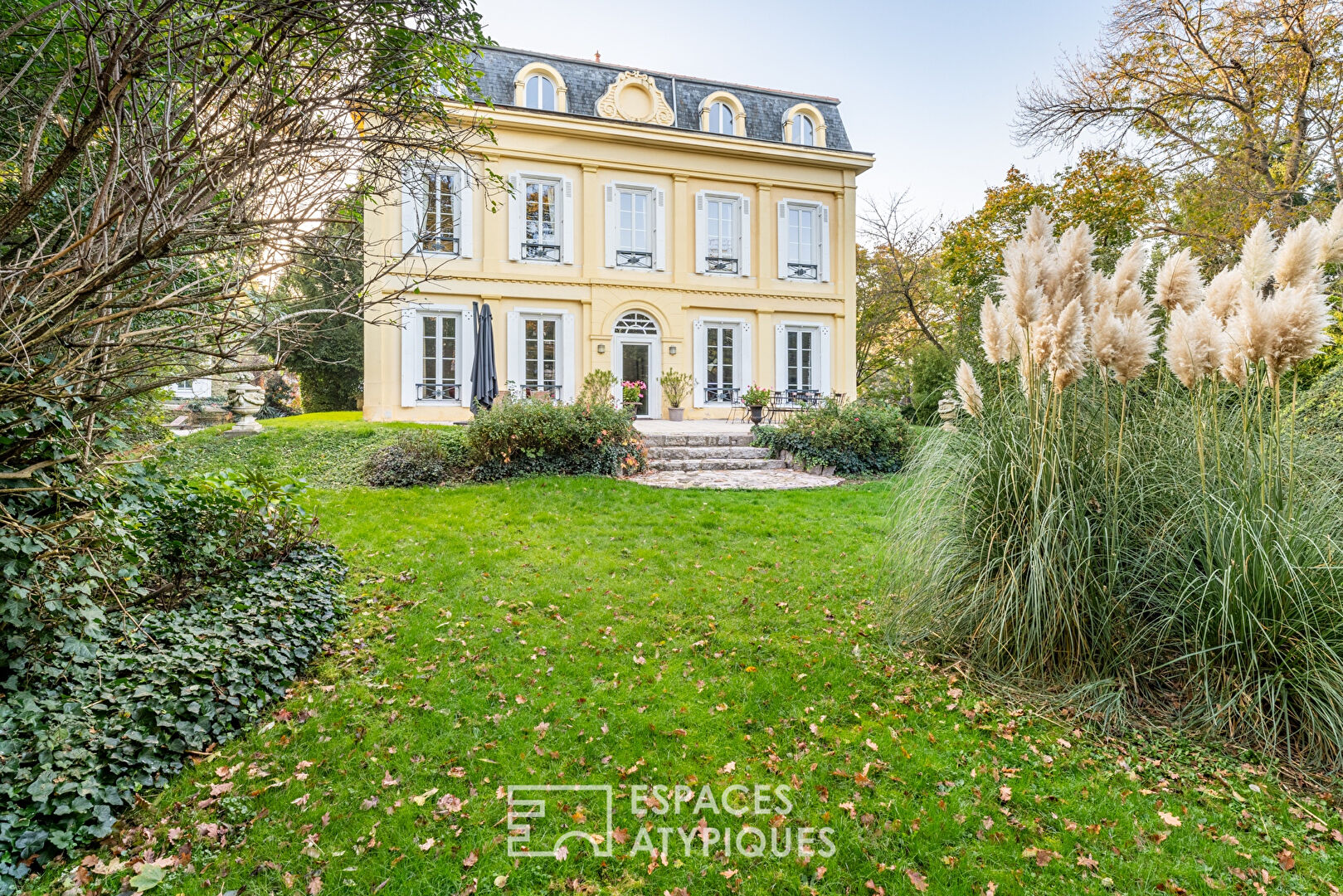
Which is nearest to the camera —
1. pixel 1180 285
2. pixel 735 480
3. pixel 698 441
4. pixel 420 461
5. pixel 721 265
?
pixel 1180 285

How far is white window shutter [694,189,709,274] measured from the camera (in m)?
14.3

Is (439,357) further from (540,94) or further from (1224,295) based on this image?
(1224,295)

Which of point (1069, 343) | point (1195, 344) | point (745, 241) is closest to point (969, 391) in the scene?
point (1069, 343)

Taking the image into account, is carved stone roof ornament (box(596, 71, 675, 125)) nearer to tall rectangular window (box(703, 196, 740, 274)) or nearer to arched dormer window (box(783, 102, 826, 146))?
tall rectangular window (box(703, 196, 740, 274))

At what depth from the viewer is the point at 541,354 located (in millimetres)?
13602

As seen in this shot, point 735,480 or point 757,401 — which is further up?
point 757,401

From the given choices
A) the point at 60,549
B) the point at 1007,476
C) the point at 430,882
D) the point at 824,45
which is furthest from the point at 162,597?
the point at 824,45

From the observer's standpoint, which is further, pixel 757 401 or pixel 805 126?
pixel 805 126

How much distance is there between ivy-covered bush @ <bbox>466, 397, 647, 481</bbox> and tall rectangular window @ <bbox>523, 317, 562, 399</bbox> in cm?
534

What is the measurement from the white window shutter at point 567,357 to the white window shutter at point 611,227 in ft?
5.15

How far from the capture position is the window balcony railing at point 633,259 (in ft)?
45.9

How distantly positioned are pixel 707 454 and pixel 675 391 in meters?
4.85
